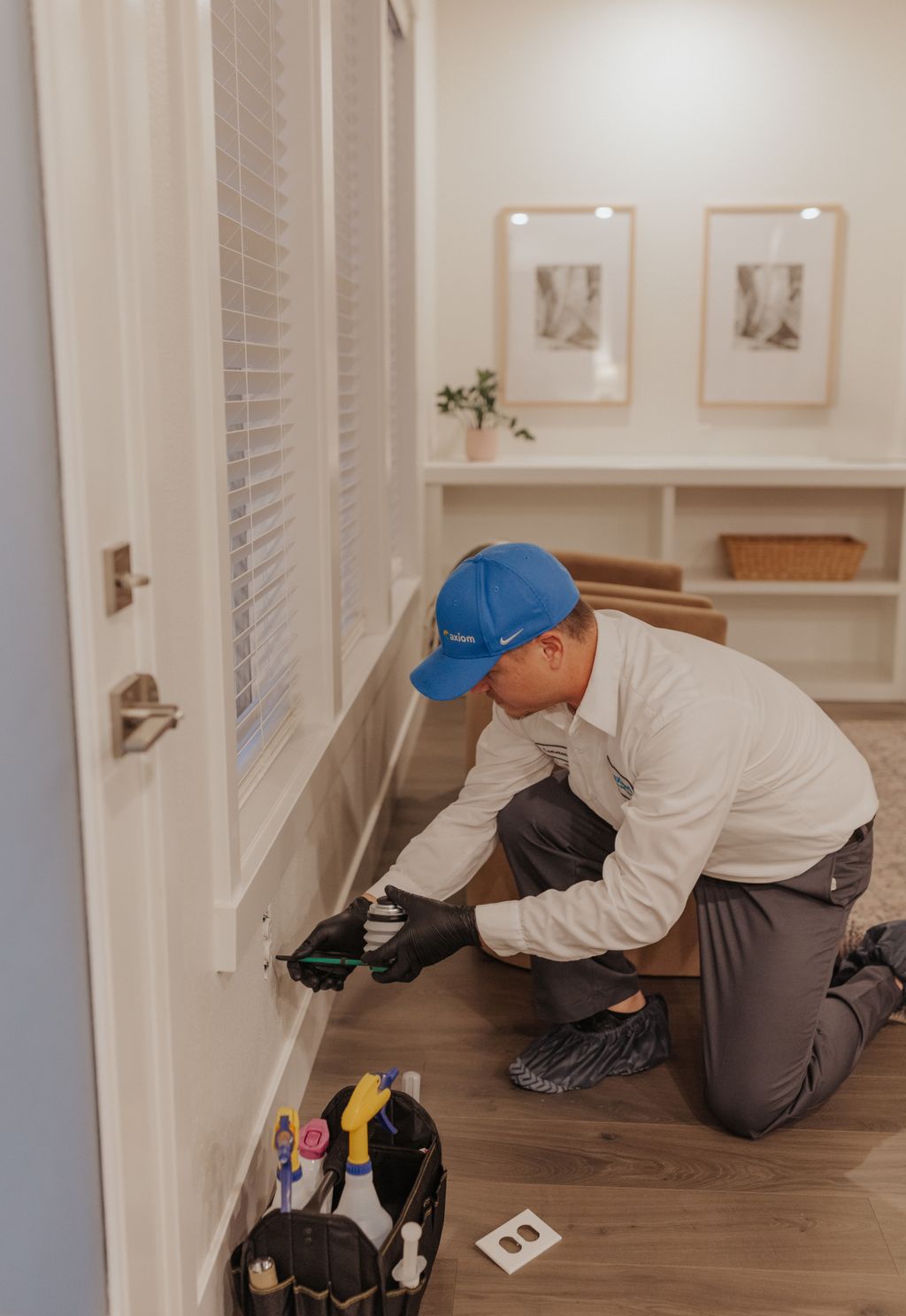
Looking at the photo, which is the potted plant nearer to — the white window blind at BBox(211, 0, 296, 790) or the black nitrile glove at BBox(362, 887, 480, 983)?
the white window blind at BBox(211, 0, 296, 790)

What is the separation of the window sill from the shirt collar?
50 centimetres

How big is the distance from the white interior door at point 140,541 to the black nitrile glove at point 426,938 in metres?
0.44

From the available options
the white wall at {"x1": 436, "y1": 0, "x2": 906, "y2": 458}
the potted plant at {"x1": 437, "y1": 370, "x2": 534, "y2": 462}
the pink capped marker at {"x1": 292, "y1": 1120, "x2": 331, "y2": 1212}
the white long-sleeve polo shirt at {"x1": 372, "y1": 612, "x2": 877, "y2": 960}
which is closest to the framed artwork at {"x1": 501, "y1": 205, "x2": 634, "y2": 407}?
the white wall at {"x1": 436, "y1": 0, "x2": 906, "y2": 458}

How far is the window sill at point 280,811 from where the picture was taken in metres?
1.65

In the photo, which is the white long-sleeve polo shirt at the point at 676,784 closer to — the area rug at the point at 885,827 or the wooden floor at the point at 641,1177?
the wooden floor at the point at 641,1177

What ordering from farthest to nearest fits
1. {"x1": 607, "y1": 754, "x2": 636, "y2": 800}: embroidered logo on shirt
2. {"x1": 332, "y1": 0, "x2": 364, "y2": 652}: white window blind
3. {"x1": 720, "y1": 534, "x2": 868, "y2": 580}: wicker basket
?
{"x1": 720, "y1": 534, "x2": 868, "y2": 580}: wicker basket, {"x1": 332, "y1": 0, "x2": 364, "y2": 652}: white window blind, {"x1": 607, "y1": 754, "x2": 636, "y2": 800}: embroidered logo on shirt

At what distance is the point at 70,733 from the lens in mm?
1174

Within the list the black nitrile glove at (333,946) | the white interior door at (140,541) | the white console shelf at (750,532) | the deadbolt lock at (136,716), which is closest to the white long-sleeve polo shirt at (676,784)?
the black nitrile glove at (333,946)

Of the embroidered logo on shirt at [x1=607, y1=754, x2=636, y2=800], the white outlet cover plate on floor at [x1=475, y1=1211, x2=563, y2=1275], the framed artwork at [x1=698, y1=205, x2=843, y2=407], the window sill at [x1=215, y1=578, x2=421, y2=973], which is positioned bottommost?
the white outlet cover plate on floor at [x1=475, y1=1211, x2=563, y2=1275]

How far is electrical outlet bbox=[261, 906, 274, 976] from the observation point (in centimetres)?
192

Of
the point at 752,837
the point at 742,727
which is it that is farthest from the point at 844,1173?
the point at 742,727

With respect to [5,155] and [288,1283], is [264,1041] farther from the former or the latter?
[5,155]

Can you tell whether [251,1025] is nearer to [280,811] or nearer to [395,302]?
[280,811]

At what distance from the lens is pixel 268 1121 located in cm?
192
